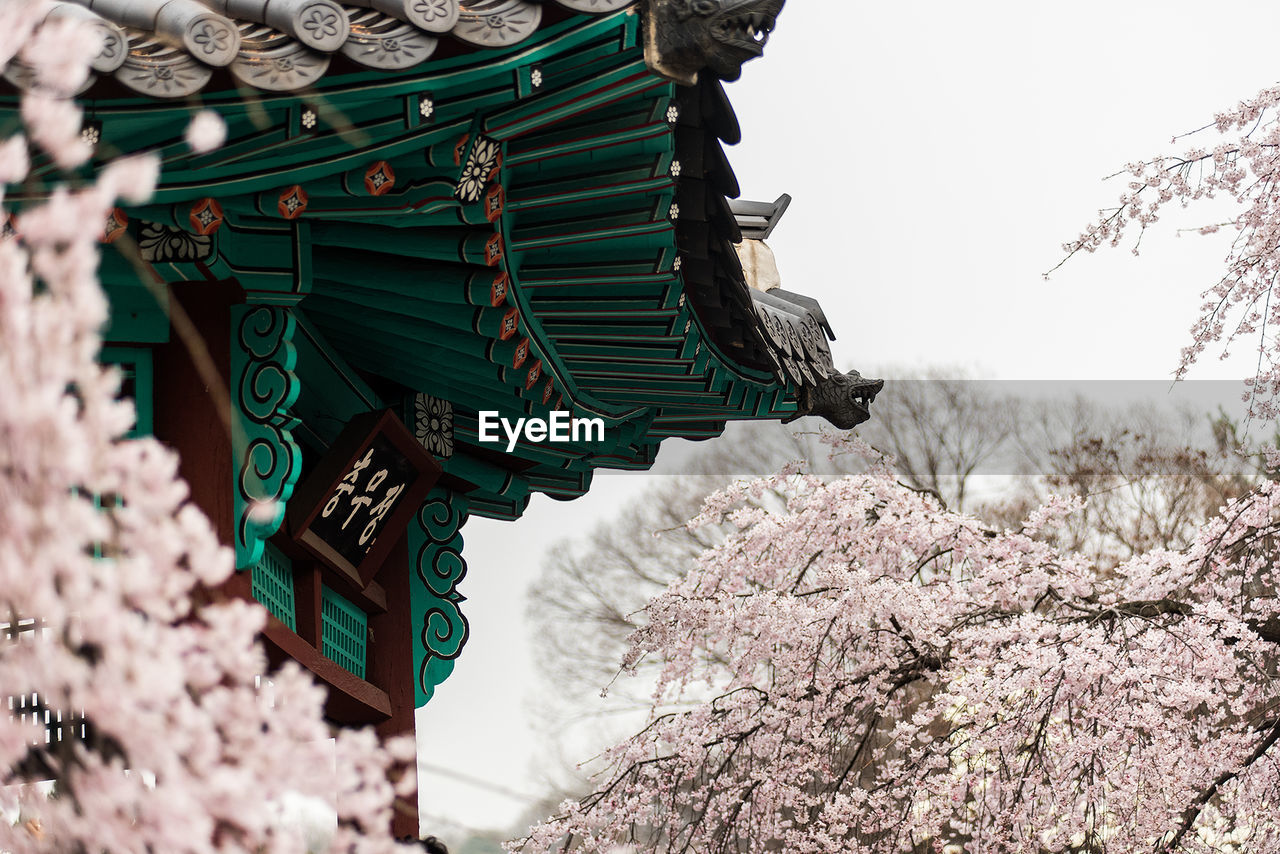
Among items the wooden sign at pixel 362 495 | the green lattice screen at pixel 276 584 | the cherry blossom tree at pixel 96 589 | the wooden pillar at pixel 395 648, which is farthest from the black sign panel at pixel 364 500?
the cherry blossom tree at pixel 96 589

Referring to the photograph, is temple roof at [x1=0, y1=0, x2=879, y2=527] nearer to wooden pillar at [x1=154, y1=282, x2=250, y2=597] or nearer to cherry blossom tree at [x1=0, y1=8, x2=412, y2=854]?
wooden pillar at [x1=154, y1=282, x2=250, y2=597]

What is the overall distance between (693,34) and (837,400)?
3.06 m

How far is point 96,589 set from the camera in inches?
55.5

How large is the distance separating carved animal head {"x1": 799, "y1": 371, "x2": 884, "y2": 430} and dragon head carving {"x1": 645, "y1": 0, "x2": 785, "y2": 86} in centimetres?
286

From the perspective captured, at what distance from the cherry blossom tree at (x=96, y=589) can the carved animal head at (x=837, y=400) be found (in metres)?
4.84

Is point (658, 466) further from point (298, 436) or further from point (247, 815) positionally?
point (247, 815)

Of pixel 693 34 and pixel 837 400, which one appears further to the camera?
pixel 837 400

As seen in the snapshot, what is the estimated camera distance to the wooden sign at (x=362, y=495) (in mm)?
4633

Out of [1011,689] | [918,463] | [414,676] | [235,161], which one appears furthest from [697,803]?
[918,463]

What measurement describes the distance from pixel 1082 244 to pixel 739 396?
5.44 feet

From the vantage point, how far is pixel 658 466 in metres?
19.7

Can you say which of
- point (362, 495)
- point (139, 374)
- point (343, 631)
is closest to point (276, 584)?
point (362, 495)

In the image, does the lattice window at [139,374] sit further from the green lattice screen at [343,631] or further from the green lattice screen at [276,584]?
the green lattice screen at [343,631]

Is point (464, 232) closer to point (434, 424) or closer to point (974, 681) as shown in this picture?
point (434, 424)
